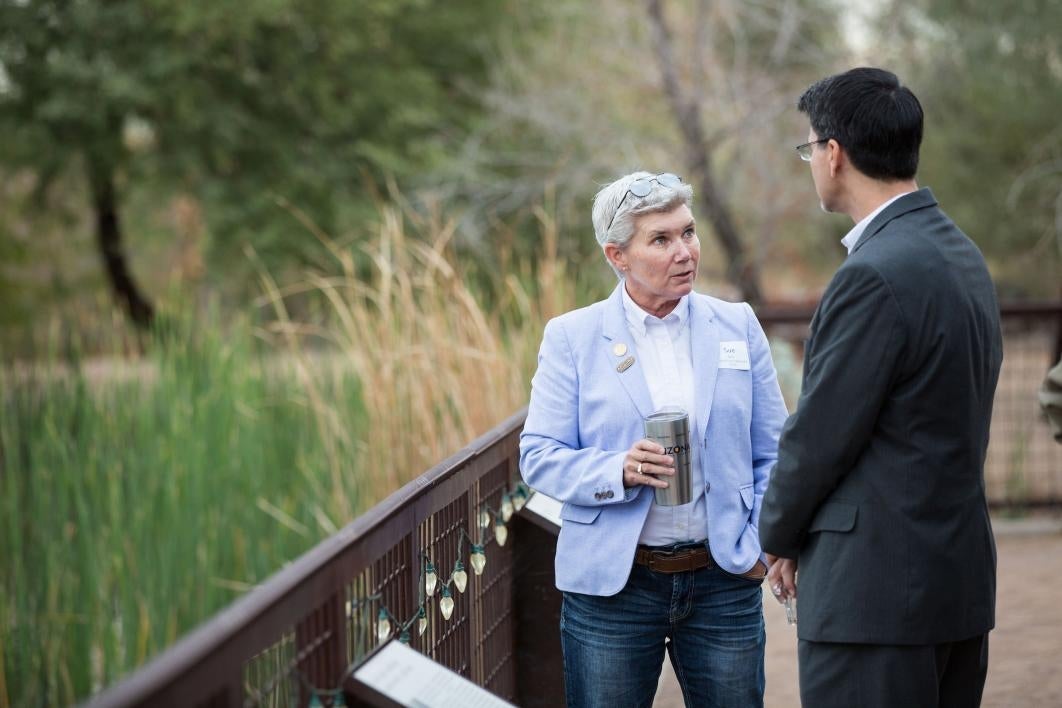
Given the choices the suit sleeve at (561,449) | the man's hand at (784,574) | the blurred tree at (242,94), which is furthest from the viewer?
the blurred tree at (242,94)

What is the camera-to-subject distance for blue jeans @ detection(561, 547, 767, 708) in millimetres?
2459

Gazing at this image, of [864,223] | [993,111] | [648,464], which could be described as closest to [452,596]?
[648,464]

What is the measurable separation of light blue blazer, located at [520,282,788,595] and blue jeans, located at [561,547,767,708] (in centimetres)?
7

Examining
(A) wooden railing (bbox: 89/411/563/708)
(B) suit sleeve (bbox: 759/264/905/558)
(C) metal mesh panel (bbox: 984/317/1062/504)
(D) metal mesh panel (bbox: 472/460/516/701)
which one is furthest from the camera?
(C) metal mesh panel (bbox: 984/317/1062/504)

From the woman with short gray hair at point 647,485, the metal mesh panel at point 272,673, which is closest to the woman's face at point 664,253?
the woman with short gray hair at point 647,485

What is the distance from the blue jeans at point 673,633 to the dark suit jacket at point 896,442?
0.39 metres

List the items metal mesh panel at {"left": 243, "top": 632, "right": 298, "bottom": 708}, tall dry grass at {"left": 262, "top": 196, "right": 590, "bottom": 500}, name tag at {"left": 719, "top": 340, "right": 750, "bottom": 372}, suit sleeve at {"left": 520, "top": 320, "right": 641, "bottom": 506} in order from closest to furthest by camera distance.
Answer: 1. metal mesh panel at {"left": 243, "top": 632, "right": 298, "bottom": 708}
2. suit sleeve at {"left": 520, "top": 320, "right": 641, "bottom": 506}
3. name tag at {"left": 719, "top": 340, "right": 750, "bottom": 372}
4. tall dry grass at {"left": 262, "top": 196, "right": 590, "bottom": 500}

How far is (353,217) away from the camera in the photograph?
59.9ft

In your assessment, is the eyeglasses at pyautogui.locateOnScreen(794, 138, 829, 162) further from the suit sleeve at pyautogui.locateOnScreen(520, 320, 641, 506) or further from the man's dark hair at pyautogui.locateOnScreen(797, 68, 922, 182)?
the suit sleeve at pyautogui.locateOnScreen(520, 320, 641, 506)

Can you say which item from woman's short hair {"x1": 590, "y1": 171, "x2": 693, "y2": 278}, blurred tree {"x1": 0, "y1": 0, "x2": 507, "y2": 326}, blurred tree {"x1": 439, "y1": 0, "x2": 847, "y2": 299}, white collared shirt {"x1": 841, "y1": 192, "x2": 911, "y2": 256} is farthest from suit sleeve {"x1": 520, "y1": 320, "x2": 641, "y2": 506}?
blurred tree {"x1": 0, "y1": 0, "x2": 507, "y2": 326}

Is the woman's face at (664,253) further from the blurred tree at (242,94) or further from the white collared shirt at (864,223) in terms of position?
the blurred tree at (242,94)

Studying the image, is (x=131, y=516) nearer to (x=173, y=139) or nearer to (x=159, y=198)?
(x=173, y=139)

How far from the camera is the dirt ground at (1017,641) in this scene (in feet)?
13.8

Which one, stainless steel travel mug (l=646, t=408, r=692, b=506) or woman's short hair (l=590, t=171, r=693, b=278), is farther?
woman's short hair (l=590, t=171, r=693, b=278)
